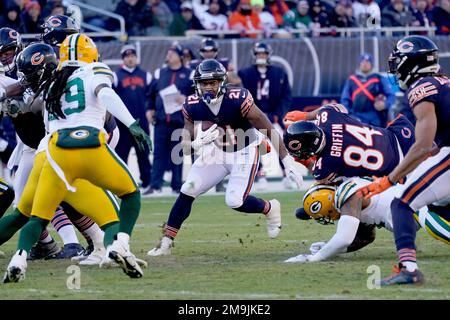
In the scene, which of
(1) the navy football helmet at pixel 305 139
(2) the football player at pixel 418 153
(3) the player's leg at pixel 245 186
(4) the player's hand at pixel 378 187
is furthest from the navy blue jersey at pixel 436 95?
(3) the player's leg at pixel 245 186

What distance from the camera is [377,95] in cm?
1306

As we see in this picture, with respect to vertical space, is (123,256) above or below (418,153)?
below

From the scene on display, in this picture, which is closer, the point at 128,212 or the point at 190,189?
the point at 128,212

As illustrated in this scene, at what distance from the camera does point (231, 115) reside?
8.16m

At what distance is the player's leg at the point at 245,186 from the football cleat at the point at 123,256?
181 centimetres

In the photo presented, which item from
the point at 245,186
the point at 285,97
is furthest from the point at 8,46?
the point at 285,97

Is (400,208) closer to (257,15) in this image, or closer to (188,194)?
(188,194)

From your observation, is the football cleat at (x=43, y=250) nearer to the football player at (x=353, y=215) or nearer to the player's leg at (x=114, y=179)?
the player's leg at (x=114, y=179)

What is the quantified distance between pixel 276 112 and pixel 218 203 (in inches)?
87.9

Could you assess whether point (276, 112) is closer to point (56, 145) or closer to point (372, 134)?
point (372, 134)

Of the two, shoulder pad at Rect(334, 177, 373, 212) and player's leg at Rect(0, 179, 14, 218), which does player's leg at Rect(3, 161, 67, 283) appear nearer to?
player's leg at Rect(0, 179, 14, 218)

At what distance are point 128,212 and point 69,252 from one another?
1.48 m

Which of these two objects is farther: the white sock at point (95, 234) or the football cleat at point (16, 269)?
the white sock at point (95, 234)

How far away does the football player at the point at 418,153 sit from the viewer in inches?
234
